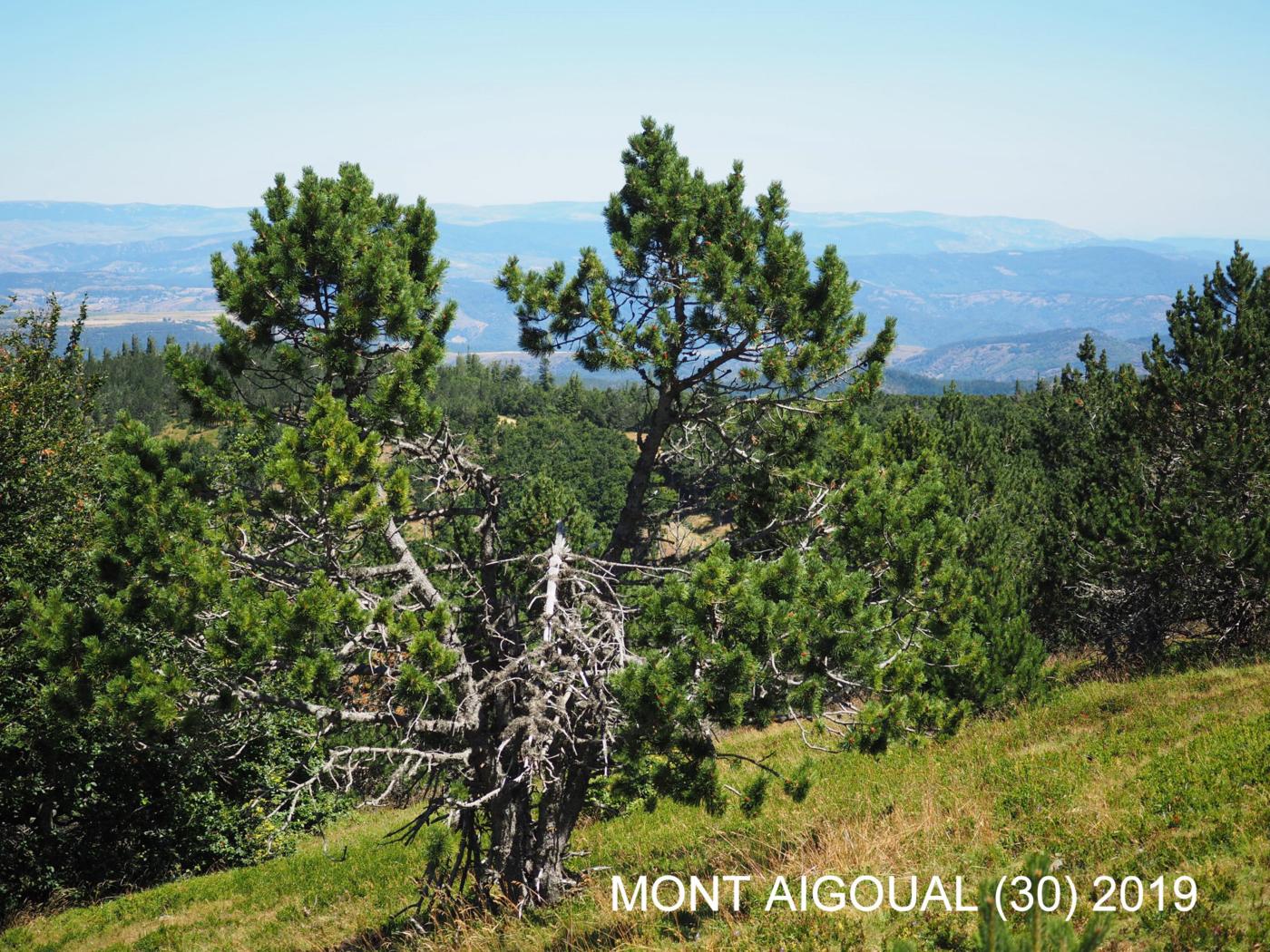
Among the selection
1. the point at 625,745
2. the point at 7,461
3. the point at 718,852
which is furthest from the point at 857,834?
the point at 7,461

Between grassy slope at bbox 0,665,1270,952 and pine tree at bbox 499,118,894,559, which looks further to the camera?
pine tree at bbox 499,118,894,559

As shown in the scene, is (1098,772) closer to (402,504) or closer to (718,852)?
(718,852)

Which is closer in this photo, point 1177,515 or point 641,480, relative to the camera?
point 641,480

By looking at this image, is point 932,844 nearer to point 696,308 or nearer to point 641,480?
point 641,480

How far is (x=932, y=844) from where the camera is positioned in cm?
898

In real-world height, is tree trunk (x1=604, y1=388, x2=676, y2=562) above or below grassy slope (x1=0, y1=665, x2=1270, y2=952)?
above

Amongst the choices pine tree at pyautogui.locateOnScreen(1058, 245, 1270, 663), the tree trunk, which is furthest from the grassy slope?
pine tree at pyautogui.locateOnScreen(1058, 245, 1270, 663)

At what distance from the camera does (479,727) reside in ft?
32.0

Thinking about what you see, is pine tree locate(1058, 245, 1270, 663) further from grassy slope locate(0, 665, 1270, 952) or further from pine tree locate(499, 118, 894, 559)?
pine tree locate(499, 118, 894, 559)

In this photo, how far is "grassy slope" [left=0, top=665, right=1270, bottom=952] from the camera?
7.25 m

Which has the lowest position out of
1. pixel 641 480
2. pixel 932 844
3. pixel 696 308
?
pixel 932 844

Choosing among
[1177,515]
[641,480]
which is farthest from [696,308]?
[1177,515]

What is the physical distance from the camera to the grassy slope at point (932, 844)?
23.8 feet

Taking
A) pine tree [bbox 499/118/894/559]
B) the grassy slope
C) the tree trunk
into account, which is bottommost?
the grassy slope
